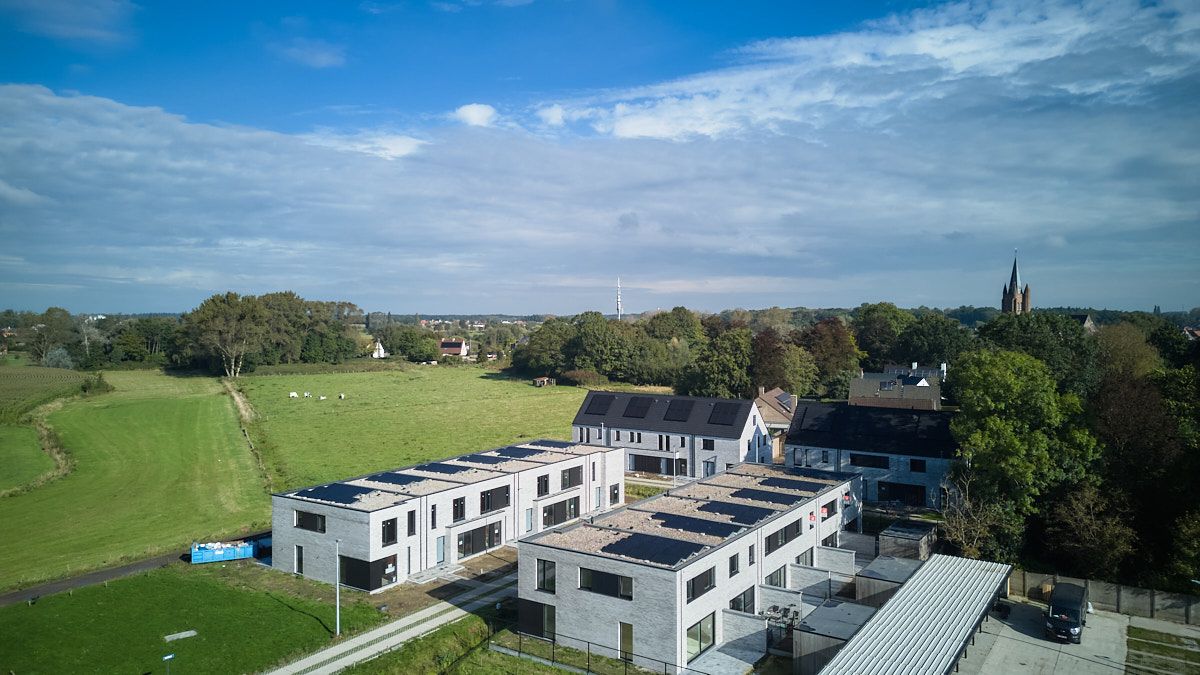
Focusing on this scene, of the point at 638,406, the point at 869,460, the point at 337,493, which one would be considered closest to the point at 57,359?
the point at 638,406

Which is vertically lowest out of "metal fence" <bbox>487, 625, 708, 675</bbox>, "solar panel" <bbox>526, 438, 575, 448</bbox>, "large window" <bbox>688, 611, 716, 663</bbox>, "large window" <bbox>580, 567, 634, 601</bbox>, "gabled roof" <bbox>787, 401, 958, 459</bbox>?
"metal fence" <bbox>487, 625, 708, 675</bbox>

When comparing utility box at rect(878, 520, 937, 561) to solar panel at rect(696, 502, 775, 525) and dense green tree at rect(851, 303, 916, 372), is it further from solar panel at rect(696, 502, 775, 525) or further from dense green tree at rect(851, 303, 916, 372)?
dense green tree at rect(851, 303, 916, 372)

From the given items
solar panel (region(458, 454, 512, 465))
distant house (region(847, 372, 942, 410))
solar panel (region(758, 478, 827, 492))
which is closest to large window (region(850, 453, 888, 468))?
solar panel (region(758, 478, 827, 492))

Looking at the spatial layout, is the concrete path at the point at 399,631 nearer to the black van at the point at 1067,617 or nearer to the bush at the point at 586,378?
the black van at the point at 1067,617

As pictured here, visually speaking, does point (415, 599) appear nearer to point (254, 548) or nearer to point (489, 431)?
point (254, 548)

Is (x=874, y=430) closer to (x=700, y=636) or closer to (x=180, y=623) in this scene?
(x=700, y=636)

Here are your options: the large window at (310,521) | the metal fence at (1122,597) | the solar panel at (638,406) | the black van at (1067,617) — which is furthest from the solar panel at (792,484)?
the large window at (310,521)
